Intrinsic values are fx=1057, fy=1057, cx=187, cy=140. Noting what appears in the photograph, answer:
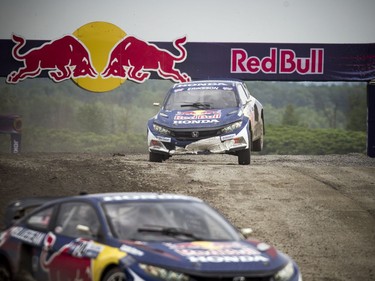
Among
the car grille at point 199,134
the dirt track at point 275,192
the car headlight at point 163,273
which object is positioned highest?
the car headlight at point 163,273

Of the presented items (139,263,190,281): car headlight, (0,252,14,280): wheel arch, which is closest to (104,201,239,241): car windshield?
(139,263,190,281): car headlight

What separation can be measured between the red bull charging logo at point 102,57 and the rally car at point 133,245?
18588mm

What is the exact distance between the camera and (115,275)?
29.5ft

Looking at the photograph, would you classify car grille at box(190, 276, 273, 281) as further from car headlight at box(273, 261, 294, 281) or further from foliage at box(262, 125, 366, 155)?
foliage at box(262, 125, 366, 155)

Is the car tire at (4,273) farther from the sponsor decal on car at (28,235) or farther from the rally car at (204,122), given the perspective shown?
the rally car at (204,122)

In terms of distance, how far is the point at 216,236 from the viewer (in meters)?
9.89

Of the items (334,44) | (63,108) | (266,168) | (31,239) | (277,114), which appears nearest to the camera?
(31,239)

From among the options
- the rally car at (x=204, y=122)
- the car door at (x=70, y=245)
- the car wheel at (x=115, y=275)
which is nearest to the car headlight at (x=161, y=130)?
the rally car at (x=204, y=122)

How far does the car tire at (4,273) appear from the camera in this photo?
10.5 metres

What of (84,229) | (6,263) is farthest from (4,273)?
(84,229)

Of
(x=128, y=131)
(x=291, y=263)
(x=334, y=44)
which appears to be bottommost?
(x=128, y=131)

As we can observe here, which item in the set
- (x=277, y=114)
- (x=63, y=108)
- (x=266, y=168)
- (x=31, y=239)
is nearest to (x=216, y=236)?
(x=31, y=239)

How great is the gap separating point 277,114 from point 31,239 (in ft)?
293

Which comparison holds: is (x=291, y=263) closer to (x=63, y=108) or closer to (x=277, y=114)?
(x=63, y=108)
